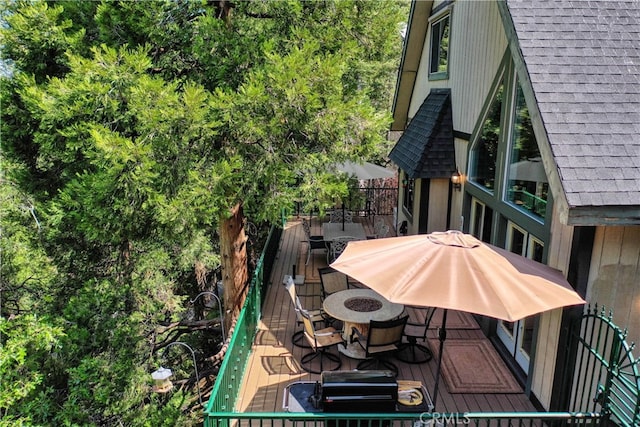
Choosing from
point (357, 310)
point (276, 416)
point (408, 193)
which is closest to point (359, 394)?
point (276, 416)

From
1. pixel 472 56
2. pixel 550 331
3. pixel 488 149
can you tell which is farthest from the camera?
pixel 472 56

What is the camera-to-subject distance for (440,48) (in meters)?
11.2

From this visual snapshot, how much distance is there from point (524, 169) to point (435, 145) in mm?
3956

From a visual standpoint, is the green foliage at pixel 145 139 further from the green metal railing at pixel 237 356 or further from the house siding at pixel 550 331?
the house siding at pixel 550 331

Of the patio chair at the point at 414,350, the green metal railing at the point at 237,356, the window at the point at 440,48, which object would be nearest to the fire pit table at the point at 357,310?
the patio chair at the point at 414,350

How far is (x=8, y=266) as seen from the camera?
42.2ft

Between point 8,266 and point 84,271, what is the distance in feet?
7.88

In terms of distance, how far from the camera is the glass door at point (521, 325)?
19.9ft

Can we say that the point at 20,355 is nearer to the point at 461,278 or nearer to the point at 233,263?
the point at 233,263

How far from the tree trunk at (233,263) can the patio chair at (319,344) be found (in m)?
3.28

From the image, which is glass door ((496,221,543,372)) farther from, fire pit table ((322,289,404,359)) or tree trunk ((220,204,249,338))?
tree trunk ((220,204,249,338))

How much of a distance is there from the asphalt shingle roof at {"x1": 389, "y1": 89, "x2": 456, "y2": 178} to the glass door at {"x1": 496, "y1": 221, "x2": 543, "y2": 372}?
3.22m

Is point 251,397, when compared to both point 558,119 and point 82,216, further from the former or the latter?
point 558,119

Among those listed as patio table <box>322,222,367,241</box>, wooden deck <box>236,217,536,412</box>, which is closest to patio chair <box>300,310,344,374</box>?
wooden deck <box>236,217,536,412</box>
